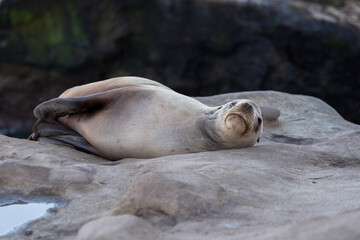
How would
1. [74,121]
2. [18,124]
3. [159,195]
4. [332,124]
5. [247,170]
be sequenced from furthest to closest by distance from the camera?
1. [18,124]
2. [332,124]
3. [74,121]
4. [247,170]
5. [159,195]

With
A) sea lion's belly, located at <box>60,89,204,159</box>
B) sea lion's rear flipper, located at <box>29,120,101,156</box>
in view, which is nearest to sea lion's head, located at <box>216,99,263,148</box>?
sea lion's belly, located at <box>60,89,204,159</box>

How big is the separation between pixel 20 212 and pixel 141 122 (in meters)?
1.74

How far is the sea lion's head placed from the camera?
4129 mm

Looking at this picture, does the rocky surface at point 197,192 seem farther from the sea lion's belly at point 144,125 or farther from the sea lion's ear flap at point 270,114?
the sea lion's ear flap at point 270,114

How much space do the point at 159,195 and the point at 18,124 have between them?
8619 mm

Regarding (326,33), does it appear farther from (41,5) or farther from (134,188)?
(134,188)

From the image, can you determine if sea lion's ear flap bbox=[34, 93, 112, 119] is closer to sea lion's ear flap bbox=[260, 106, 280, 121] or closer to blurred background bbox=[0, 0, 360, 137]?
sea lion's ear flap bbox=[260, 106, 280, 121]

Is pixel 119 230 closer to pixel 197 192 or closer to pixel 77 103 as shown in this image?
pixel 197 192

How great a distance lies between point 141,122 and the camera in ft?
14.5

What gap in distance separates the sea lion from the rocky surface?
185 millimetres

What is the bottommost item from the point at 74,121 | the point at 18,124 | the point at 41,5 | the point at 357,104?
the point at 18,124

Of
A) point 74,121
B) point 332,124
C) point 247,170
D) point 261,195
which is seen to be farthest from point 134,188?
point 332,124

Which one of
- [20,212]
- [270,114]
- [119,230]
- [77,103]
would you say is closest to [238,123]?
[77,103]

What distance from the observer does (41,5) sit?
10.8 metres
